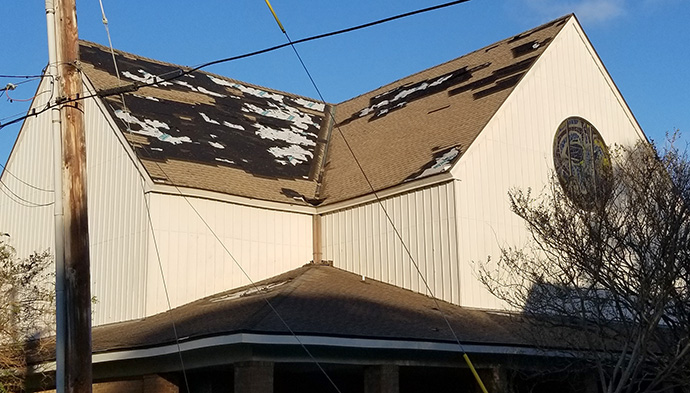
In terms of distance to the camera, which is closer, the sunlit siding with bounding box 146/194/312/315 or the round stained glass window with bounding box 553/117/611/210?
the sunlit siding with bounding box 146/194/312/315

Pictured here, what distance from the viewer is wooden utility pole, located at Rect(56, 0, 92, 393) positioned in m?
10.0

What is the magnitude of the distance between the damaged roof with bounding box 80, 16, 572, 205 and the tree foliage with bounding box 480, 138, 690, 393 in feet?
14.7

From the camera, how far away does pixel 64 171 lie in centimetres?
1053

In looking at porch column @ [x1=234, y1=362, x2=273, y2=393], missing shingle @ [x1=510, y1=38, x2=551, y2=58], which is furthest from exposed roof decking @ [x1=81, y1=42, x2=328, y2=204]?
porch column @ [x1=234, y1=362, x2=273, y2=393]

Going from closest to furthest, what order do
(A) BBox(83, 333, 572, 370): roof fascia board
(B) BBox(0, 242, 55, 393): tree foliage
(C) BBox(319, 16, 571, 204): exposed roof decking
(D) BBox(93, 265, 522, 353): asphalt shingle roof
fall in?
(A) BBox(83, 333, 572, 370): roof fascia board < (D) BBox(93, 265, 522, 353): asphalt shingle roof < (B) BBox(0, 242, 55, 393): tree foliage < (C) BBox(319, 16, 571, 204): exposed roof decking

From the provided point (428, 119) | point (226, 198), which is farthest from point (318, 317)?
point (428, 119)

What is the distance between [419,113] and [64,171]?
1616 cm

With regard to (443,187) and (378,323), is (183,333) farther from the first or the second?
(443,187)

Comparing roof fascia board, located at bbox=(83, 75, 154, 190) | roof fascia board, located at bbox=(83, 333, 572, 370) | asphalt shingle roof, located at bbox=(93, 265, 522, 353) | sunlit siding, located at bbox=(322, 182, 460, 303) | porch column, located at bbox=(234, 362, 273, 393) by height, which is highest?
roof fascia board, located at bbox=(83, 75, 154, 190)

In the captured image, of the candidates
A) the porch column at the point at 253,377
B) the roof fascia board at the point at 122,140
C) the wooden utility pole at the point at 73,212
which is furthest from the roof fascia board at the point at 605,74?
the wooden utility pole at the point at 73,212

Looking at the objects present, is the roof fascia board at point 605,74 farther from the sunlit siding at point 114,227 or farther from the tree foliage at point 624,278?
the sunlit siding at point 114,227

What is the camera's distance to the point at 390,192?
21.8 metres

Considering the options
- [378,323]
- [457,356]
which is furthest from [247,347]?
[457,356]

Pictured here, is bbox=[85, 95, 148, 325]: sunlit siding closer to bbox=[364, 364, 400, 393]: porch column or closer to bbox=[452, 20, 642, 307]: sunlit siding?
bbox=[364, 364, 400, 393]: porch column
